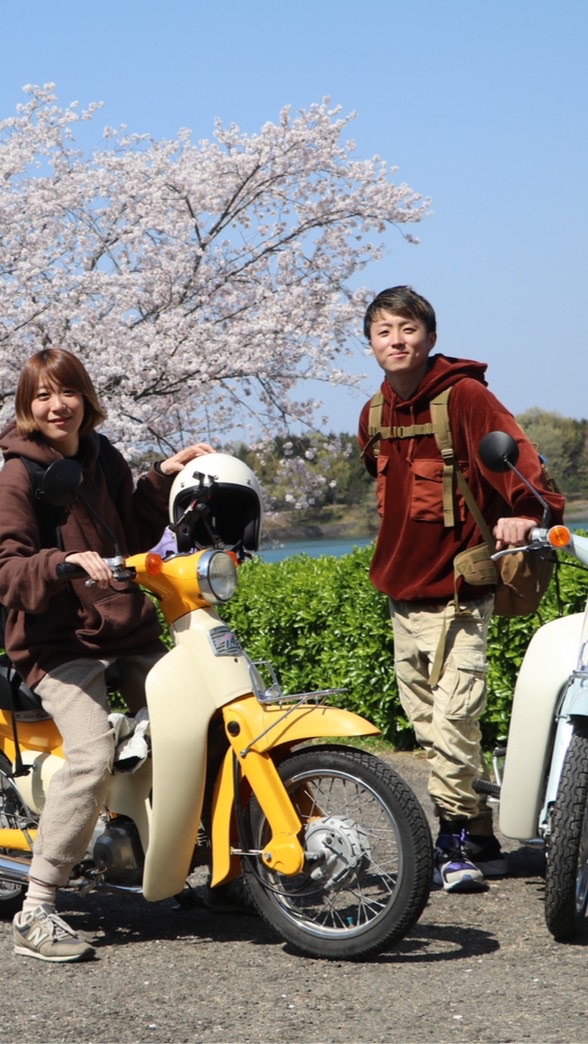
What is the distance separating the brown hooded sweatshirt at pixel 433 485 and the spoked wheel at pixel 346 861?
3.20 feet

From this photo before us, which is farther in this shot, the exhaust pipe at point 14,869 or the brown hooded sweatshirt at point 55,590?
the exhaust pipe at point 14,869

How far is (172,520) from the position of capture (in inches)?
159

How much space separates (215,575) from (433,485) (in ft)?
3.12

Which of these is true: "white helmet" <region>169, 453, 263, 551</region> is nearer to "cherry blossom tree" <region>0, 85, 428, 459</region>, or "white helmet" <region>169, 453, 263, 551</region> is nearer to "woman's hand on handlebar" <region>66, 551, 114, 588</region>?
"woman's hand on handlebar" <region>66, 551, 114, 588</region>

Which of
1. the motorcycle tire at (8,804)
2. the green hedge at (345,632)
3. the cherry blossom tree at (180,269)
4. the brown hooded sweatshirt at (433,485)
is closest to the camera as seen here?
the motorcycle tire at (8,804)

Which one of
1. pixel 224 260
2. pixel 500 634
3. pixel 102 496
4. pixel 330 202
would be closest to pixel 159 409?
pixel 224 260

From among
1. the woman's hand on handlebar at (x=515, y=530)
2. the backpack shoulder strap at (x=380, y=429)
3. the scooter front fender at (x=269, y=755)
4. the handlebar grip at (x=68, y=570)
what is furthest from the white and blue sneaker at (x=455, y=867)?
the handlebar grip at (x=68, y=570)

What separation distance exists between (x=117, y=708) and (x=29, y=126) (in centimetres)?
912

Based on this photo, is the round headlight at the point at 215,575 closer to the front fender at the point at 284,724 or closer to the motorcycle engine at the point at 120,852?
the front fender at the point at 284,724

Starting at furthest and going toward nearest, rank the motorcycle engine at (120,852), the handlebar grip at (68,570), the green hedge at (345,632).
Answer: the green hedge at (345,632)
the motorcycle engine at (120,852)
the handlebar grip at (68,570)

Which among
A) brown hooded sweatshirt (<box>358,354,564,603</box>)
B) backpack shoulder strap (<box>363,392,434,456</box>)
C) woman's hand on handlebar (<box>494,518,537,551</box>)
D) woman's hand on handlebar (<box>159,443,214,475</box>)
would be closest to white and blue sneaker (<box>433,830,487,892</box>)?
brown hooded sweatshirt (<box>358,354,564,603</box>)

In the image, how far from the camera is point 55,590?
3744 millimetres

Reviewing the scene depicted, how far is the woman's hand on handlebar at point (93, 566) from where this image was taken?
362 centimetres

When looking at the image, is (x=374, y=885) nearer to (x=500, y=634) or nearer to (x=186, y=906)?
(x=186, y=906)
